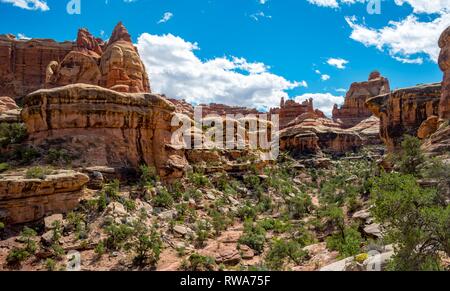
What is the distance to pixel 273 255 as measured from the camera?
64.8ft

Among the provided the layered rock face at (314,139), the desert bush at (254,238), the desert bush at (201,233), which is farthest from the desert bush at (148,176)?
the layered rock face at (314,139)

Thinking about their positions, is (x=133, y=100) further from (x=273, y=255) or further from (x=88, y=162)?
(x=273, y=255)

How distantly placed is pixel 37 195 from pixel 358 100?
87.5 metres

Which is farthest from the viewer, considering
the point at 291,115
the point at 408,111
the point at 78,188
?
the point at 291,115

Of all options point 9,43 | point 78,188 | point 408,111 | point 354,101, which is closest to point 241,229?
→ point 78,188

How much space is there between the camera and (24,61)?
66.2m

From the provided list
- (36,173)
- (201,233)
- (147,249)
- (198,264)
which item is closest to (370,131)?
(201,233)

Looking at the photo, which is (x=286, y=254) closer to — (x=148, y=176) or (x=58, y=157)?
(x=148, y=176)

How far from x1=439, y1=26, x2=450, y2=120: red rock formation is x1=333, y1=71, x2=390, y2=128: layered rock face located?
63.7m

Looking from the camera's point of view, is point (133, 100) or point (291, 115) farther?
point (291, 115)

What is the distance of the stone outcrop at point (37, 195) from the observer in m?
20.6

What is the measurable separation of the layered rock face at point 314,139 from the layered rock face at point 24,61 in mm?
45813

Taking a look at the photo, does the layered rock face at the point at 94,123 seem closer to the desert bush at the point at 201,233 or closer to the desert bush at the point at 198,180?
the desert bush at the point at 198,180

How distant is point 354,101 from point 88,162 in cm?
8240
